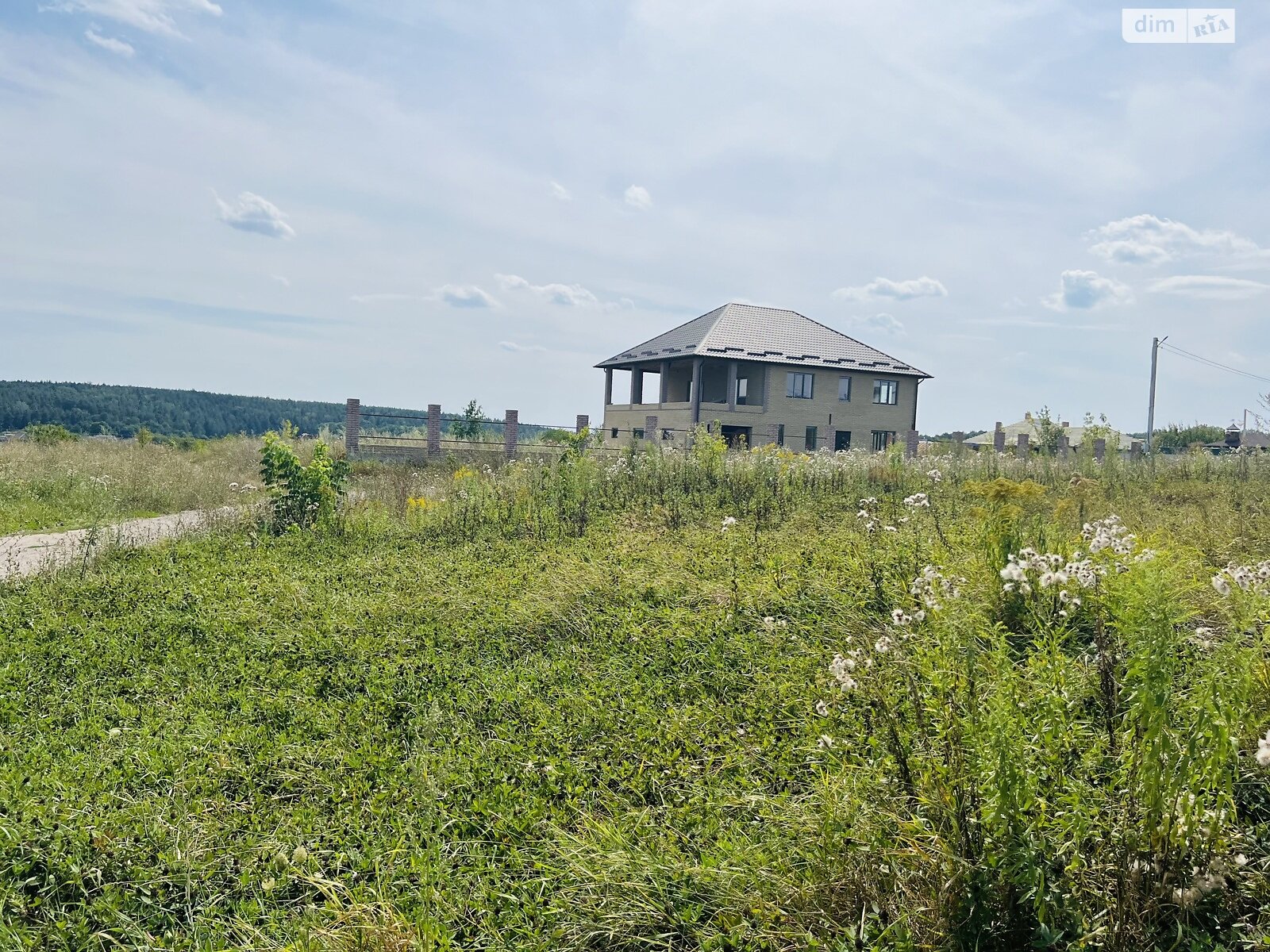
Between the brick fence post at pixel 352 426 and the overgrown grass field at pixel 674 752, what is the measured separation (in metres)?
13.3

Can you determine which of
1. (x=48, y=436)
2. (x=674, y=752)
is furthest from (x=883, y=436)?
(x=674, y=752)

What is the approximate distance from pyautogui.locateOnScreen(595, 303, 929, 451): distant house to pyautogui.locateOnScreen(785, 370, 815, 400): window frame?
0.11ft

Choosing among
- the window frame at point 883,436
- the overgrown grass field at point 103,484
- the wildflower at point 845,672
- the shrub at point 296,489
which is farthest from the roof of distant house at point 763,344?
the wildflower at point 845,672

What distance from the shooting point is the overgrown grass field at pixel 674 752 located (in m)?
2.45

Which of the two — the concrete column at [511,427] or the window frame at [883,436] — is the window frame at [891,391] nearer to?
the window frame at [883,436]

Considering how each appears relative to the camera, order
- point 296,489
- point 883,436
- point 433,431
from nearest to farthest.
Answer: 1. point 296,489
2. point 433,431
3. point 883,436

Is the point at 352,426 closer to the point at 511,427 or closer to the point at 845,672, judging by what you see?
the point at 511,427

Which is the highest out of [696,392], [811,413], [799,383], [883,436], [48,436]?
[799,383]

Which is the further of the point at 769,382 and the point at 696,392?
the point at 769,382

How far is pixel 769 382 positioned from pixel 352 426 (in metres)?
18.1

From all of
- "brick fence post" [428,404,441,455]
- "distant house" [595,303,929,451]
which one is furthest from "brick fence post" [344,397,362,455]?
"distant house" [595,303,929,451]

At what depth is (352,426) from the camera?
67.8 feet

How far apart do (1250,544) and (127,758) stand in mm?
7298

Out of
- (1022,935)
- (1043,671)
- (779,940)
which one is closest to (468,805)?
(779,940)
